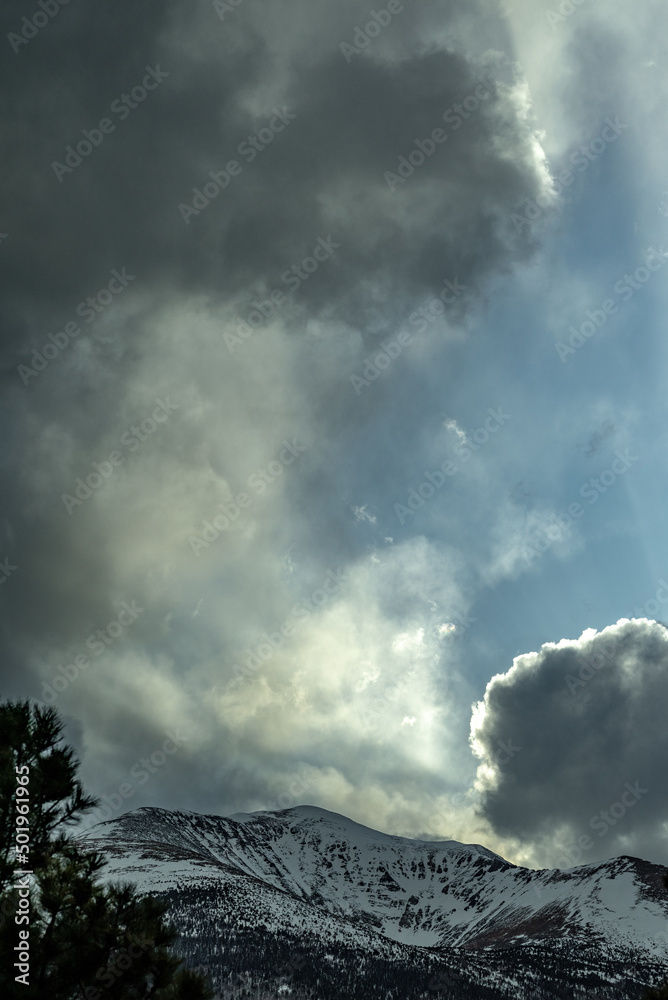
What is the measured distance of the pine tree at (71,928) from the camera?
527 inches

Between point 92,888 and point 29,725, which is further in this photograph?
point 29,725

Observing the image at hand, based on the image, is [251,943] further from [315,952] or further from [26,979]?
[26,979]

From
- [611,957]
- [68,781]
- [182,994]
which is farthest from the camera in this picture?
[611,957]

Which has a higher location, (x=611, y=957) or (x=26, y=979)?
(x=26, y=979)

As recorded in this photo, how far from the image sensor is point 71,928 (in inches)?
549

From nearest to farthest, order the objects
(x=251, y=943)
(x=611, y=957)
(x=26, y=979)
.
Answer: (x=26, y=979)
(x=251, y=943)
(x=611, y=957)

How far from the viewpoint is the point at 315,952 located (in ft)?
398

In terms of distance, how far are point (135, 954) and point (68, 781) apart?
469cm

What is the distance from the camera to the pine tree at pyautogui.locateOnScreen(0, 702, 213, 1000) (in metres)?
13.4

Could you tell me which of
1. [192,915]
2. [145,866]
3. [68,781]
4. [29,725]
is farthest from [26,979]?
[145,866]

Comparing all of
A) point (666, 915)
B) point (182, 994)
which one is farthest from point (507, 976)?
point (182, 994)

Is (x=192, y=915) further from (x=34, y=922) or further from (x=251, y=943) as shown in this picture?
(x=34, y=922)

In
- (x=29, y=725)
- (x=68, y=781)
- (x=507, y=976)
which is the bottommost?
(x=507, y=976)

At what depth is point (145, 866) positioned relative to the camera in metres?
169
